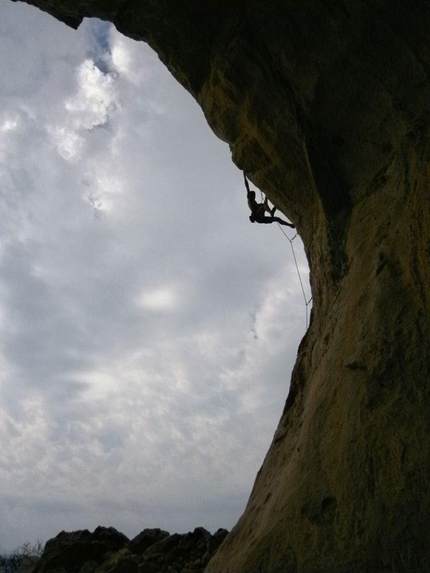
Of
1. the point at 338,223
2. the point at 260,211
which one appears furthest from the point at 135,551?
the point at 338,223

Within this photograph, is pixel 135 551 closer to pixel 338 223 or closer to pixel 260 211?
pixel 260 211

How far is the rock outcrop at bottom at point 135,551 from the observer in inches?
368

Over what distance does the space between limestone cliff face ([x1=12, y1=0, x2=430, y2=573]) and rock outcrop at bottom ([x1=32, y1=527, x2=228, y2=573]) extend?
296 cm

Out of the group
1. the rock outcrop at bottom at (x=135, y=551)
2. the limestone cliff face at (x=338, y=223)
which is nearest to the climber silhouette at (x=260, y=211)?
the limestone cliff face at (x=338, y=223)

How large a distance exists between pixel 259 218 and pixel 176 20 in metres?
3.51

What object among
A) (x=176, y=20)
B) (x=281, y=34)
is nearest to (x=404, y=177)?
(x=281, y=34)

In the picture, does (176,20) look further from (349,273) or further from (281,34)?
(349,273)

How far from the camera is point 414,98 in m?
5.73

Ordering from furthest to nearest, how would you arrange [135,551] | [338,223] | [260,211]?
[135,551]
[260,211]
[338,223]

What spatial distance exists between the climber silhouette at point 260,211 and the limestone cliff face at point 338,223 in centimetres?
105

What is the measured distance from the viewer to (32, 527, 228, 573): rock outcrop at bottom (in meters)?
9.34

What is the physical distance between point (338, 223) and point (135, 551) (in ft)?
25.5

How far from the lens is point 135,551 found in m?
10.6

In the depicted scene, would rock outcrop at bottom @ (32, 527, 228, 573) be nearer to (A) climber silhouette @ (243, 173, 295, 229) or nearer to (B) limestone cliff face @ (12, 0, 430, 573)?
(B) limestone cliff face @ (12, 0, 430, 573)
